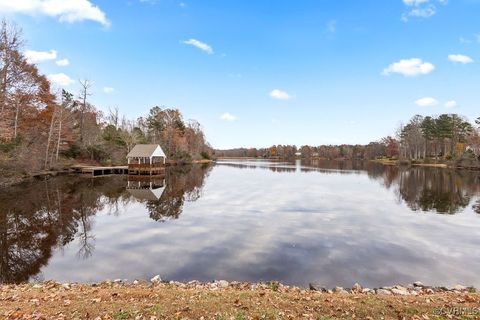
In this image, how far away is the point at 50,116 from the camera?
4522 cm

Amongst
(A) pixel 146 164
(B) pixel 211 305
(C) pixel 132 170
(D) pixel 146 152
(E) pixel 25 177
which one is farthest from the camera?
(D) pixel 146 152

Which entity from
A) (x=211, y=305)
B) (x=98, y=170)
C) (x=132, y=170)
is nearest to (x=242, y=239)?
(x=211, y=305)

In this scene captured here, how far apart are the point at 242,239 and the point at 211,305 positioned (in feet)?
23.5

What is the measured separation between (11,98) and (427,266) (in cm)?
3885

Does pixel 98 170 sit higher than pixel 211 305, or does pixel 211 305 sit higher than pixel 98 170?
pixel 98 170

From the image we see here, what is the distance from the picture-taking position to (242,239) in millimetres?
12914

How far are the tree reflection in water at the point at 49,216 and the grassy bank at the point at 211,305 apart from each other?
12.2ft

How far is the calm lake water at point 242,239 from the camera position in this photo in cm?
952

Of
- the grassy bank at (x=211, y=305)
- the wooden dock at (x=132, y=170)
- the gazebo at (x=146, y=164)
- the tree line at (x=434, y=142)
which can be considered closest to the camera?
the grassy bank at (x=211, y=305)

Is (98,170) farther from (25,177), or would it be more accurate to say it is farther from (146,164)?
(25,177)

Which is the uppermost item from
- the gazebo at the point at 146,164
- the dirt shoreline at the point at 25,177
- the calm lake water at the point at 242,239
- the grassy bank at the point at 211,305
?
the gazebo at the point at 146,164

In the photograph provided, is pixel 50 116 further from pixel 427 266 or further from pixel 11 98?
pixel 427 266

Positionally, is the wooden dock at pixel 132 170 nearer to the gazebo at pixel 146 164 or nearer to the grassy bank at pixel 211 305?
the gazebo at pixel 146 164

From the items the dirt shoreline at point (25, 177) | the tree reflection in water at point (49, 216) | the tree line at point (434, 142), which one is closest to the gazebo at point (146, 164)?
the dirt shoreline at point (25, 177)
